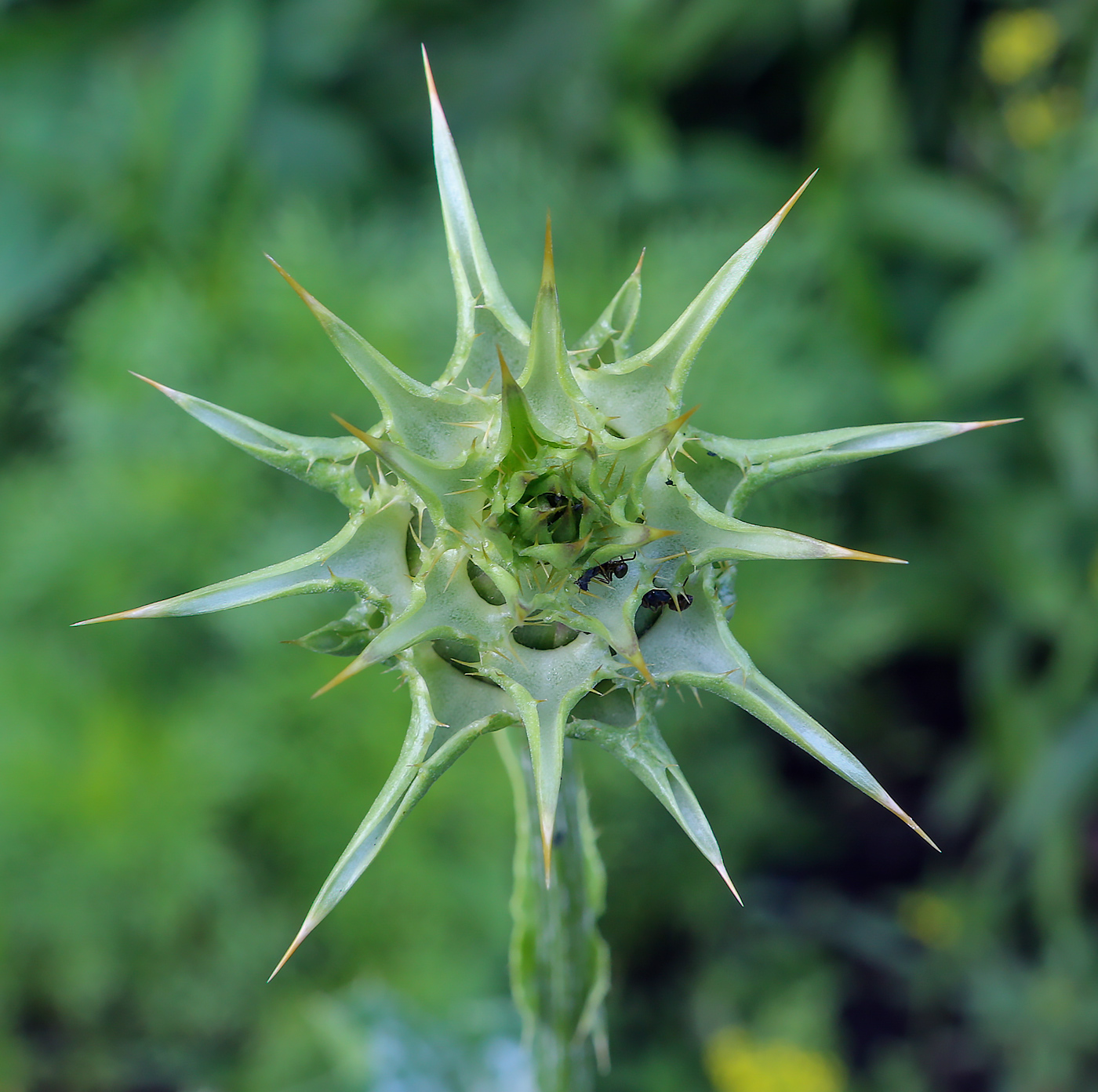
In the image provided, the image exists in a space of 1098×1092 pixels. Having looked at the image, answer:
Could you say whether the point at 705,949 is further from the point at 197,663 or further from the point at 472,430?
the point at 472,430

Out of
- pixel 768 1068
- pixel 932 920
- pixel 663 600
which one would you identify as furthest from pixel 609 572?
pixel 932 920

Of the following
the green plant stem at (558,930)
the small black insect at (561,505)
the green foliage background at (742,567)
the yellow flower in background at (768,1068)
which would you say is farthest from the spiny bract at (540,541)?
the yellow flower in background at (768,1068)

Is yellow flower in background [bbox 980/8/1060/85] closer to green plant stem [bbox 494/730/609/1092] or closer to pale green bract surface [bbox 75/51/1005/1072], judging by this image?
pale green bract surface [bbox 75/51/1005/1072]

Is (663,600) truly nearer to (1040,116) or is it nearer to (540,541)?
(540,541)

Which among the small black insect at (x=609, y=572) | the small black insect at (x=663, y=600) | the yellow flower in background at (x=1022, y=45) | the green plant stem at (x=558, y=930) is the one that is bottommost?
the green plant stem at (x=558, y=930)

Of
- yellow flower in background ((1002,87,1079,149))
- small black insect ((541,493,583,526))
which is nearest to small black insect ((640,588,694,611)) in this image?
small black insect ((541,493,583,526))

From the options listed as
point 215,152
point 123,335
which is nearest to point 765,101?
point 215,152

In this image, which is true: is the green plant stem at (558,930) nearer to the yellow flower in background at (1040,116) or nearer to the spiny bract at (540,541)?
the spiny bract at (540,541)

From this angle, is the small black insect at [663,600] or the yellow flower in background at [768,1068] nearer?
the small black insect at [663,600]
